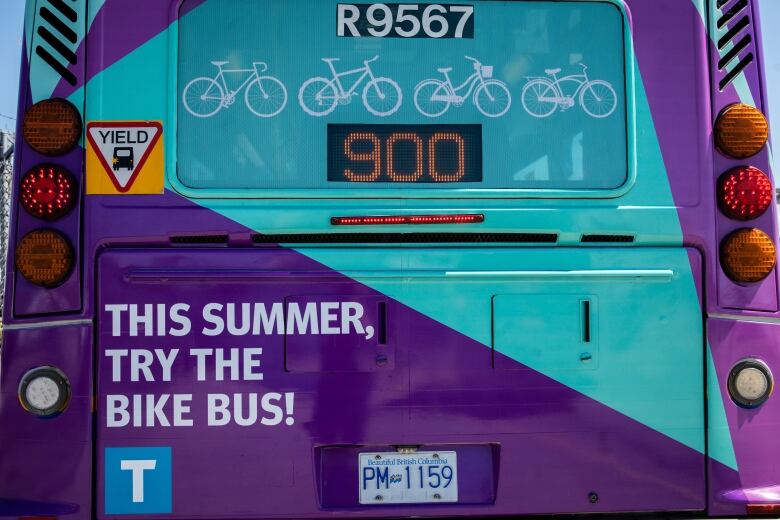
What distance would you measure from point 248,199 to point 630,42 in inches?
67.3

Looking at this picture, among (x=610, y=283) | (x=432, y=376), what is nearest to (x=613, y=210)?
(x=610, y=283)

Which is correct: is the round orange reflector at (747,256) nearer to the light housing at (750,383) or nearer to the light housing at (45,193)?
the light housing at (750,383)

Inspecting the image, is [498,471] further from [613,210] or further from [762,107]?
[762,107]

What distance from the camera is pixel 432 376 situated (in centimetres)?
322

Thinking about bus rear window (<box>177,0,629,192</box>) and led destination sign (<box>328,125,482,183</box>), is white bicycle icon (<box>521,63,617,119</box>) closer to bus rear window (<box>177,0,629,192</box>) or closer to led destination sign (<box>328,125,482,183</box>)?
bus rear window (<box>177,0,629,192</box>)

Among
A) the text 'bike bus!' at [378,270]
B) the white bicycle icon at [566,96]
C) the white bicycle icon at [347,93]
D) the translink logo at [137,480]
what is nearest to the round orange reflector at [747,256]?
the text 'bike bus!' at [378,270]

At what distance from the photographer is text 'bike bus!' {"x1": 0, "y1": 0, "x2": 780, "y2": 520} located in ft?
10.3

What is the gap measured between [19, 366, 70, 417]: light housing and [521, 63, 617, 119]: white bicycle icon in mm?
2168

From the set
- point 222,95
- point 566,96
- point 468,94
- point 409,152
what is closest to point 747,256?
point 566,96

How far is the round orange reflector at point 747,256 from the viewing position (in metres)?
3.31

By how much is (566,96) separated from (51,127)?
6.79 feet

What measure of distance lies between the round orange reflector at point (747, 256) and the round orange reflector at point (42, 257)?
2.67 metres

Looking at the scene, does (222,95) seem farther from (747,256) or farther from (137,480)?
(747,256)

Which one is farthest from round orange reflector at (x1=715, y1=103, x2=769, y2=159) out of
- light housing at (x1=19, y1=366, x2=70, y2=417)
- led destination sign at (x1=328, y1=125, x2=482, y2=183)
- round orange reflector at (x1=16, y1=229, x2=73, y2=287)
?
light housing at (x1=19, y1=366, x2=70, y2=417)
